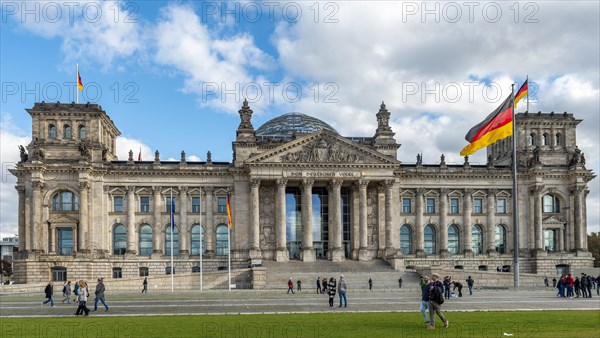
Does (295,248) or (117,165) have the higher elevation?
(117,165)

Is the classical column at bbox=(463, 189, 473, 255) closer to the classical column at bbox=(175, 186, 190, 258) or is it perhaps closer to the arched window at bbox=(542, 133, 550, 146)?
the arched window at bbox=(542, 133, 550, 146)

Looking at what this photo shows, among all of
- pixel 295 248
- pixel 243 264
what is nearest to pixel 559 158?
pixel 295 248

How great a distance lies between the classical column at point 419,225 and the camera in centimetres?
8281

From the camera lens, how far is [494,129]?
50750 mm

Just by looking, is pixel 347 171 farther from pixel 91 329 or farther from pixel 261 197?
pixel 91 329

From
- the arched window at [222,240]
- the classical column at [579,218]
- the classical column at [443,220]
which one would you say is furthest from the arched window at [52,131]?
the classical column at [579,218]

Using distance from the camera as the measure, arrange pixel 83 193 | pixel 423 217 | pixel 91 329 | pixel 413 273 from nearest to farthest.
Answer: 1. pixel 91 329
2. pixel 413 273
3. pixel 83 193
4. pixel 423 217

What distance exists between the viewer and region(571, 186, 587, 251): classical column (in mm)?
83500

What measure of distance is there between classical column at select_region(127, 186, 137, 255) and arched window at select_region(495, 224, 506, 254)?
45933 mm

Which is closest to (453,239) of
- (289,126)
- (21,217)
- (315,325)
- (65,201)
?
(289,126)

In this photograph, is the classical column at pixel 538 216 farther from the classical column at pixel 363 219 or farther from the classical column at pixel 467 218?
the classical column at pixel 363 219

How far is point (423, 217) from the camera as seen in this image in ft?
276

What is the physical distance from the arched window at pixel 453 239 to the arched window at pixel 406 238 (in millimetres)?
5305

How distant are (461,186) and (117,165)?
1703 inches
